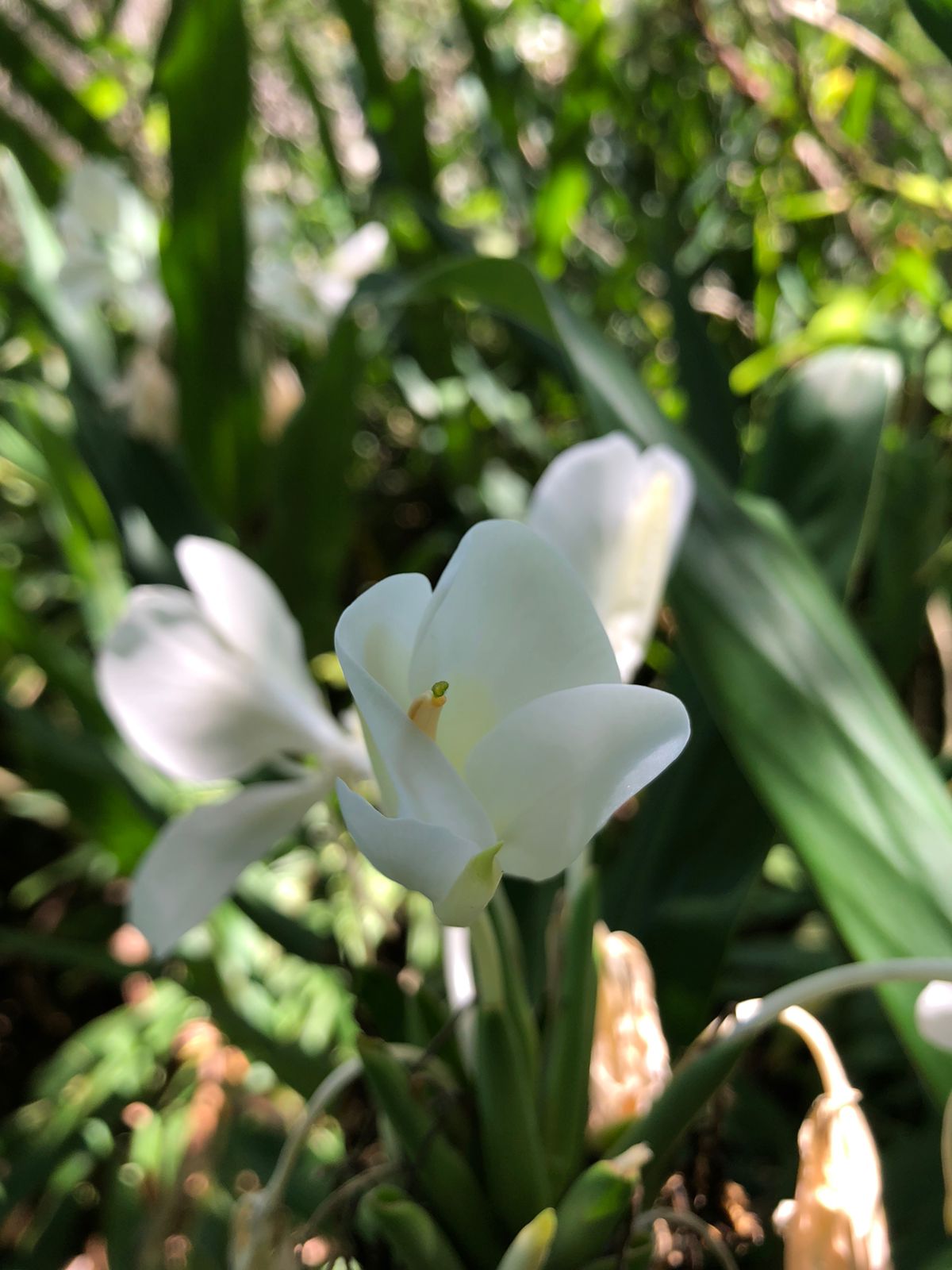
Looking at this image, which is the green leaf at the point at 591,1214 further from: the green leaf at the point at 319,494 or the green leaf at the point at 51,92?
the green leaf at the point at 51,92

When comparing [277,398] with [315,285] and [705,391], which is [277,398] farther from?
[705,391]

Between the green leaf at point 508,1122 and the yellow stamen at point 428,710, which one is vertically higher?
the yellow stamen at point 428,710

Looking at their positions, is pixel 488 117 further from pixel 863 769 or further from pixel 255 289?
pixel 863 769

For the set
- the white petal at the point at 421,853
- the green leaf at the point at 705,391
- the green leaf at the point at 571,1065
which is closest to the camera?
the white petal at the point at 421,853

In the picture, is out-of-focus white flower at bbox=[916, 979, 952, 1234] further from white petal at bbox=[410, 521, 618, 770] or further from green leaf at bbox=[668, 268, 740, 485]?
green leaf at bbox=[668, 268, 740, 485]

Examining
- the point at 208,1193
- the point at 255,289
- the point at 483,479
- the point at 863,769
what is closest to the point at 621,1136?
the point at 863,769

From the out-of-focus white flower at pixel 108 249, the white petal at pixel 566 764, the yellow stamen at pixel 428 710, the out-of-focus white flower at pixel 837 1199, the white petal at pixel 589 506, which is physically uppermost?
the out-of-focus white flower at pixel 108 249

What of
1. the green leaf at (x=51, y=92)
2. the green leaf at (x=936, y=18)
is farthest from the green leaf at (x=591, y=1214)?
the green leaf at (x=51, y=92)
